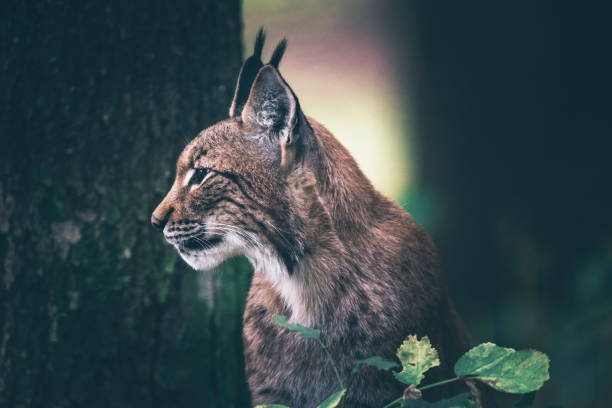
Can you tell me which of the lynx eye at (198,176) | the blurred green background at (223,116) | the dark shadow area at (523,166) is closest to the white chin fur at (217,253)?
the lynx eye at (198,176)

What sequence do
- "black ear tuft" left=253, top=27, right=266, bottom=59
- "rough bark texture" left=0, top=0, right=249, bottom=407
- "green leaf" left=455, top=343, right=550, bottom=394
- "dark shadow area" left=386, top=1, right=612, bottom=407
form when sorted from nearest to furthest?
"green leaf" left=455, top=343, right=550, bottom=394
"black ear tuft" left=253, top=27, right=266, bottom=59
"rough bark texture" left=0, top=0, right=249, bottom=407
"dark shadow area" left=386, top=1, right=612, bottom=407

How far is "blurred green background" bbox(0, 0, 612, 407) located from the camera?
213cm

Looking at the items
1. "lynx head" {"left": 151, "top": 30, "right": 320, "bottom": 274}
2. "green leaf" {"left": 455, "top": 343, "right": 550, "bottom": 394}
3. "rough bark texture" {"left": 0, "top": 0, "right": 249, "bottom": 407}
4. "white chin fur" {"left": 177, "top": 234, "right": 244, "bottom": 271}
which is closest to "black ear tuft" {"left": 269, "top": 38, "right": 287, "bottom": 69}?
"lynx head" {"left": 151, "top": 30, "right": 320, "bottom": 274}

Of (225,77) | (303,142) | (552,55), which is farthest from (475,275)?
(225,77)

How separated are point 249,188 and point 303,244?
267 millimetres

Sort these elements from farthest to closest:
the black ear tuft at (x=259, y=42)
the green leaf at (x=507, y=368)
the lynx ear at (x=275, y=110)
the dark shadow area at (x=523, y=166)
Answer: the dark shadow area at (x=523, y=166) → the black ear tuft at (x=259, y=42) → the lynx ear at (x=275, y=110) → the green leaf at (x=507, y=368)

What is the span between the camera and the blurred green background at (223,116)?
83.8 inches

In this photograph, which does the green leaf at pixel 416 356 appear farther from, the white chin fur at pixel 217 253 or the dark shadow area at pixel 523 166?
the dark shadow area at pixel 523 166

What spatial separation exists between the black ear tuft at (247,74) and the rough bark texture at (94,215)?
41 centimetres

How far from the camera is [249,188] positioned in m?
1.78

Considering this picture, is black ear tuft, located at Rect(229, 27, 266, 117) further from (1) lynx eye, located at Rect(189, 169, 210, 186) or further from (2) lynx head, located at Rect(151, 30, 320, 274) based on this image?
(1) lynx eye, located at Rect(189, 169, 210, 186)

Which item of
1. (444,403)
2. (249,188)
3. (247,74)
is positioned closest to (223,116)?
(247,74)

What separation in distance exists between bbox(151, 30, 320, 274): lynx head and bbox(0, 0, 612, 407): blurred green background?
1.31 feet

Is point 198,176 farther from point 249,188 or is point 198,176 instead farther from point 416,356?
point 416,356
